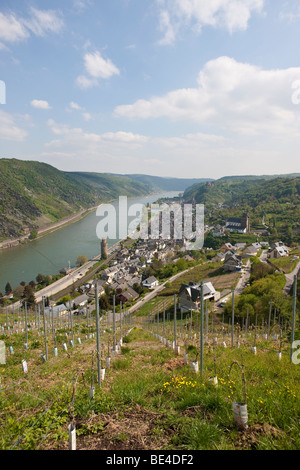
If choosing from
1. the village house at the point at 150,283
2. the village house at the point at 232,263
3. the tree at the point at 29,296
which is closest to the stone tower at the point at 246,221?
the village house at the point at 232,263

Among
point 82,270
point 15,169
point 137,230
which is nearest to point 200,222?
point 137,230

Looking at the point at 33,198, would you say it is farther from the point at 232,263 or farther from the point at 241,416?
the point at 241,416

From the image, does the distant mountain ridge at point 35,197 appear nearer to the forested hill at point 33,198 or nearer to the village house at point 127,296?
the forested hill at point 33,198

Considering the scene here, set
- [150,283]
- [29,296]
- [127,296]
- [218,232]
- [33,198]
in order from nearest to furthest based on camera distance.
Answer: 1. [29,296]
2. [127,296]
3. [150,283]
4. [218,232]
5. [33,198]

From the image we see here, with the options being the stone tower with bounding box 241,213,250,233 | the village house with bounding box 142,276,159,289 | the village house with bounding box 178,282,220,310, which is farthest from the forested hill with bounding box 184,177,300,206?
the village house with bounding box 178,282,220,310

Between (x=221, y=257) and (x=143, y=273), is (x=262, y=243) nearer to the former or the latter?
(x=221, y=257)

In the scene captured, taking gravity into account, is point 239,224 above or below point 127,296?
above

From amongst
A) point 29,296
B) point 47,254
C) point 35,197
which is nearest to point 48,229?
point 47,254
